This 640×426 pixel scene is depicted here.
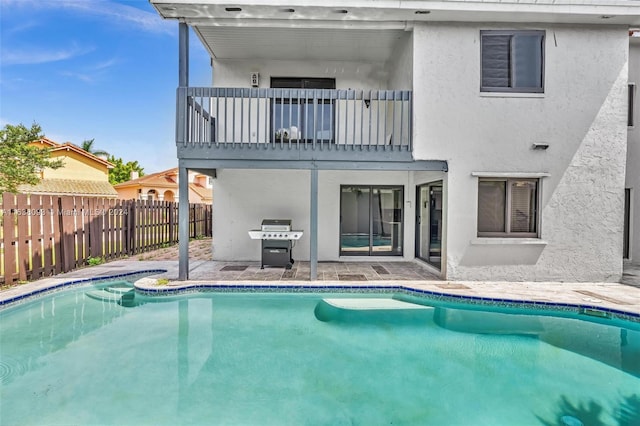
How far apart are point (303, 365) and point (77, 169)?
95.9ft

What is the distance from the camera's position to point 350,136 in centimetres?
991

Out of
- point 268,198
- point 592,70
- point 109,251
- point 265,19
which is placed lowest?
point 109,251

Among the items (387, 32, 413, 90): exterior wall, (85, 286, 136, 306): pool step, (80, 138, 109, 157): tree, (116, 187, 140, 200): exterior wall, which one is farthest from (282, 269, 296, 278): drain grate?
(80, 138, 109, 157): tree

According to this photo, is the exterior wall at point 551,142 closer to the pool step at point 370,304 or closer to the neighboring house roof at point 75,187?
the pool step at point 370,304

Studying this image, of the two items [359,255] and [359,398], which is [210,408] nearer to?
[359,398]

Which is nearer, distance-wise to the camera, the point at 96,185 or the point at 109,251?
the point at 109,251

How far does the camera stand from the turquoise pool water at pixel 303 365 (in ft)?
11.2

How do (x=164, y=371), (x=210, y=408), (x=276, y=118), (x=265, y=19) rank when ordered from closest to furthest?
(x=210, y=408) < (x=164, y=371) < (x=265, y=19) < (x=276, y=118)

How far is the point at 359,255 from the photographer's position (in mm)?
10008

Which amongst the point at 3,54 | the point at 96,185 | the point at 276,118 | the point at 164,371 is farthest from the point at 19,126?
the point at 3,54

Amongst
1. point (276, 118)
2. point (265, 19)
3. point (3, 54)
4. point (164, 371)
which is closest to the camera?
point (164, 371)

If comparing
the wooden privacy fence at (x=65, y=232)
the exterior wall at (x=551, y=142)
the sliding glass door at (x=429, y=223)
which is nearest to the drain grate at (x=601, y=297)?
the exterior wall at (x=551, y=142)

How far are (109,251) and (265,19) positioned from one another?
7.33 metres

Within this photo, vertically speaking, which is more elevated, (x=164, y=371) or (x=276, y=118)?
(x=276, y=118)
